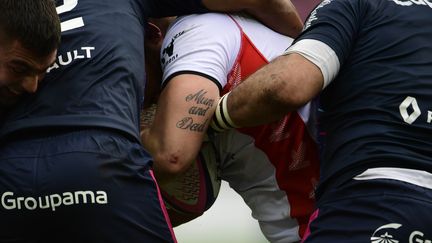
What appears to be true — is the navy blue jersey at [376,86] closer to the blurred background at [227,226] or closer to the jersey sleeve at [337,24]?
the jersey sleeve at [337,24]

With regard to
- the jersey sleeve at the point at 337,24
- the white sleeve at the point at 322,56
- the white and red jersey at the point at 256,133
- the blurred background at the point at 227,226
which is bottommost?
the blurred background at the point at 227,226

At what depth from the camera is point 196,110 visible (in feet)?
6.88

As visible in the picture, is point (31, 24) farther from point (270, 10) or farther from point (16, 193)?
point (270, 10)

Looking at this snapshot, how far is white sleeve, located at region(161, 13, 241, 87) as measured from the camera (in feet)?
7.10

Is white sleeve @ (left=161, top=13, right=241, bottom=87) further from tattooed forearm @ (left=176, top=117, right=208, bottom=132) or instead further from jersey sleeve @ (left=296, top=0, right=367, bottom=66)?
jersey sleeve @ (left=296, top=0, right=367, bottom=66)

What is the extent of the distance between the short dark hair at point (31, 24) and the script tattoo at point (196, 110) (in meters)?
0.44

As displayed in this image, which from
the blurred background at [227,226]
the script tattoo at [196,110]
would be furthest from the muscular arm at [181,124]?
the blurred background at [227,226]

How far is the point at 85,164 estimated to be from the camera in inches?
68.3

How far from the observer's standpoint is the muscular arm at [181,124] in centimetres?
208

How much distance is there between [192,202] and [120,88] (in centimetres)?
65

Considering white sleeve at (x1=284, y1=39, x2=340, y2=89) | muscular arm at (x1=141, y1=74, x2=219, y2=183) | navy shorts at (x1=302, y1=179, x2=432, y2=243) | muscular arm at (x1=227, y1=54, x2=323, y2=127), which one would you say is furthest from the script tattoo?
navy shorts at (x1=302, y1=179, x2=432, y2=243)

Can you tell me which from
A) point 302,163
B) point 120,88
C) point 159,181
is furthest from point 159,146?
point 302,163

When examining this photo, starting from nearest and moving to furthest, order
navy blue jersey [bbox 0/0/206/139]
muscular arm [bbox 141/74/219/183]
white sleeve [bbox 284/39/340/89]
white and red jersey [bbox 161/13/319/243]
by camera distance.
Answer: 1. navy blue jersey [bbox 0/0/206/139]
2. white sleeve [bbox 284/39/340/89]
3. muscular arm [bbox 141/74/219/183]
4. white and red jersey [bbox 161/13/319/243]

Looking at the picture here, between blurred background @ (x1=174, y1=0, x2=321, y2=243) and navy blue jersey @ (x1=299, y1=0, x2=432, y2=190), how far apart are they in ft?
5.39
